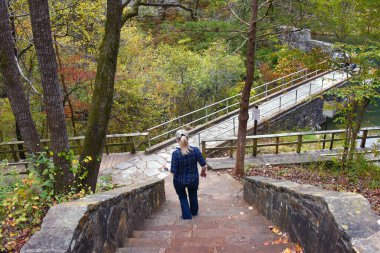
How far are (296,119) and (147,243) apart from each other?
15.0 metres

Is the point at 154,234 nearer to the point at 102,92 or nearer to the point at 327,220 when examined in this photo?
the point at 327,220

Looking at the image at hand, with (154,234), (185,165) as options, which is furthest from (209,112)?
(154,234)

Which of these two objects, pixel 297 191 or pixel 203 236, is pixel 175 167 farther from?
pixel 297 191

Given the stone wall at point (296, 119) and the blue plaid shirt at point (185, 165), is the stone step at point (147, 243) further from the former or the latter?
the stone wall at point (296, 119)

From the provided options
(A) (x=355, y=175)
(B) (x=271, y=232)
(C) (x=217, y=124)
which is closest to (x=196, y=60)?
(C) (x=217, y=124)

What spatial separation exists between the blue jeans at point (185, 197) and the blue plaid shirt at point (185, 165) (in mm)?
102

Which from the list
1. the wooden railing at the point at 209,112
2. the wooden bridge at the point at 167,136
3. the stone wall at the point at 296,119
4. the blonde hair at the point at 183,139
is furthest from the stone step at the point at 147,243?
the stone wall at the point at 296,119

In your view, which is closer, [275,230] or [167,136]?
[275,230]

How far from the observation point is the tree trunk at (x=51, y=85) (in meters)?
4.29

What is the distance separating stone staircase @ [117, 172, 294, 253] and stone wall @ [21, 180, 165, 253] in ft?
0.77

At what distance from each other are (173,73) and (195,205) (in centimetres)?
1048

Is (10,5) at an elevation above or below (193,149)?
above

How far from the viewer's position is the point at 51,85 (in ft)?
15.0

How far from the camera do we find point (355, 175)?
319 inches
